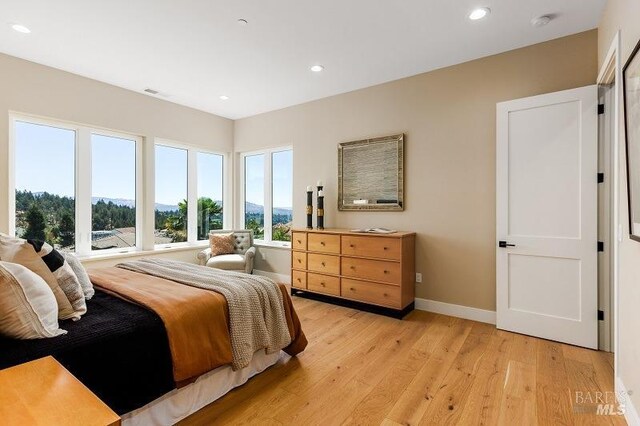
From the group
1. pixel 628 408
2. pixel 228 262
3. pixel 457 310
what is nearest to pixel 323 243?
pixel 228 262

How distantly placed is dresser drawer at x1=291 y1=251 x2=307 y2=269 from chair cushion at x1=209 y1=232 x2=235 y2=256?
1167 millimetres

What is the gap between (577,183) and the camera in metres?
Answer: 2.74

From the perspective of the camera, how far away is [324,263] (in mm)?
3992

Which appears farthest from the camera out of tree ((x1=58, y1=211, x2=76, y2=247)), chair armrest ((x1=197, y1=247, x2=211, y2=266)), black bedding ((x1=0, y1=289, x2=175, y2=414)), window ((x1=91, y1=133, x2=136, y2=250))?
chair armrest ((x1=197, y1=247, x2=211, y2=266))

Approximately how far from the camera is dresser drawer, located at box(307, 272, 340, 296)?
153 inches

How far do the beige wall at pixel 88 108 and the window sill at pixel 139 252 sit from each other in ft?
0.38

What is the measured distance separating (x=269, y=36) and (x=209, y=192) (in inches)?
125

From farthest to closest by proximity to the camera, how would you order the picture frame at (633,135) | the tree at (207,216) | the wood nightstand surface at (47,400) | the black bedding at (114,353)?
1. the tree at (207,216)
2. the picture frame at (633,135)
3. the black bedding at (114,353)
4. the wood nightstand surface at (47,400)

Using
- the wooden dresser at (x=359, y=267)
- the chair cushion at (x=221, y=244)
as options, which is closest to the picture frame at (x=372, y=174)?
the wooden dresser at (x=359, y=267)

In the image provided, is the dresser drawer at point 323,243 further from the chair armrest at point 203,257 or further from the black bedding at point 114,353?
the black bedding at point 114,353

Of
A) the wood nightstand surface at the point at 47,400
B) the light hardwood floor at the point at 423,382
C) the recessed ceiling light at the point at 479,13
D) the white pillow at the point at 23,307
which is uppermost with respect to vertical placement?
the recessed ceiling light at the point at 479,13

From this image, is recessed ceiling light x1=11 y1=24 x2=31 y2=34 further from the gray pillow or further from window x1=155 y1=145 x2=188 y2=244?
the gray pillow

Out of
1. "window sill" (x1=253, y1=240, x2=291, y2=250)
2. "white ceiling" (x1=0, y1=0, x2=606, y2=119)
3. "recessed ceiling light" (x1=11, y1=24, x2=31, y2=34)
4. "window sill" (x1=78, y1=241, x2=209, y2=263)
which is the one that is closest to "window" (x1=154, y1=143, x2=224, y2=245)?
"window sill" (x1=78, y1=241, x2=209, y2=263)

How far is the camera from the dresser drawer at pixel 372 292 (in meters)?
3.44
